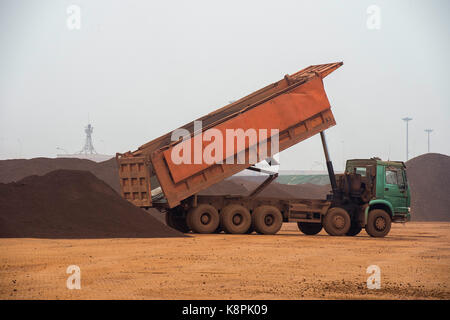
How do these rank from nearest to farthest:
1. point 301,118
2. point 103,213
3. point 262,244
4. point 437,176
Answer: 1. point 262,244
2. point 103,213
3. point 301,118
4. point 437,176

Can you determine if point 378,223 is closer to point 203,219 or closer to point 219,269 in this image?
point 203,219

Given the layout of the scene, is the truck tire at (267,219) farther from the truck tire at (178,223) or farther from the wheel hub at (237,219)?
the truck tire at (178,223)

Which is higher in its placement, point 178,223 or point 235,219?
point 235,219

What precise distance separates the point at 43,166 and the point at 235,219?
112ft

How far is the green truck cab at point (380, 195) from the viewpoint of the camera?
22219mm

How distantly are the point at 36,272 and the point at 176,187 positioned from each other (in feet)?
30.1

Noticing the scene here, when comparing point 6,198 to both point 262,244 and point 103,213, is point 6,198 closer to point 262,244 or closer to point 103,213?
point 103,213

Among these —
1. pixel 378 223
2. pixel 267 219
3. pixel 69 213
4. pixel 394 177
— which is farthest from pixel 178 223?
pixel 394 177

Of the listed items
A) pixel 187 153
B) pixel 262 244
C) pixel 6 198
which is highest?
pixel 187 153

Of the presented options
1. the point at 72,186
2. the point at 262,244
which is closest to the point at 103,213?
the point at 72,186

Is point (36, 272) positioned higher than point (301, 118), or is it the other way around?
point (301, 118)

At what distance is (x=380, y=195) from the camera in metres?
22.2

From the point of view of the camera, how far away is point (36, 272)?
1188cm

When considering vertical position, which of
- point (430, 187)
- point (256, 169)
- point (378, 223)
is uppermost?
point (256, 169)
